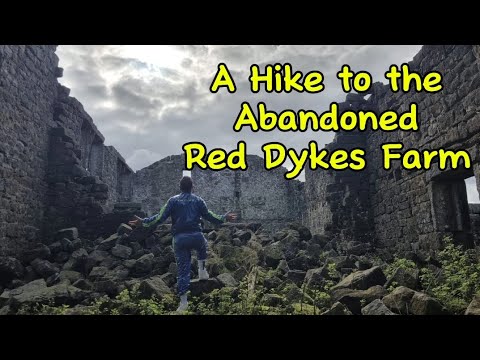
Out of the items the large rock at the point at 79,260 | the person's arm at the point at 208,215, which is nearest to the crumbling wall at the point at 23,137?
the large rock at the point at 79,260

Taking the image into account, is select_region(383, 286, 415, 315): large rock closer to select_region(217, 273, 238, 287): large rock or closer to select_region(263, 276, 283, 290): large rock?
select_region(263, 276, 283, 290): large rock

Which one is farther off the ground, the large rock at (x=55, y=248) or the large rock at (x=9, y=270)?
the large rock at (x=55, y=248)

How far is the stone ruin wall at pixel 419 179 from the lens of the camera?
5691 mm

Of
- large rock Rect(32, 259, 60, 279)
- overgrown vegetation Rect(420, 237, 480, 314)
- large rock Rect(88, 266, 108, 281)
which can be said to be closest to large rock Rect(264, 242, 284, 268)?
overgrown vegetation Rect(420, 237, 480, 314)

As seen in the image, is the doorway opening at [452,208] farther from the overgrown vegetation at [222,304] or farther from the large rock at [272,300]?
the large rock at [272,300]

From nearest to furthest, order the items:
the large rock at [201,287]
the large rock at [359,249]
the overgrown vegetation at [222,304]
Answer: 1. the overgrown vegetation at [222,304]
2. the large rock at [201,287]
3. the large rock at [359,249]

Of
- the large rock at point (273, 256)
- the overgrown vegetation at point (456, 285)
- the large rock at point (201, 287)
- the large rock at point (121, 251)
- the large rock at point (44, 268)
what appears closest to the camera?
the overgrown vegetation at point (456, 285)

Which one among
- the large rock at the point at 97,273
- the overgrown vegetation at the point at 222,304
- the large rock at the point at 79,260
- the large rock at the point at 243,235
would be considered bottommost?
the overgrown vegetation at the point at 222,304

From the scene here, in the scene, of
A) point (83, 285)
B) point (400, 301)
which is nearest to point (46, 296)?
point (83, 285)

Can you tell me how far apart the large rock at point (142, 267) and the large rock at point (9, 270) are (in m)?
1.98

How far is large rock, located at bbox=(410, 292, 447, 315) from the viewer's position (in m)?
3.87

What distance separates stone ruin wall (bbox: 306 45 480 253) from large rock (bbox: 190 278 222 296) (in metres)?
4.14

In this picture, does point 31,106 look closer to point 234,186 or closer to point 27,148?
point 27,148
